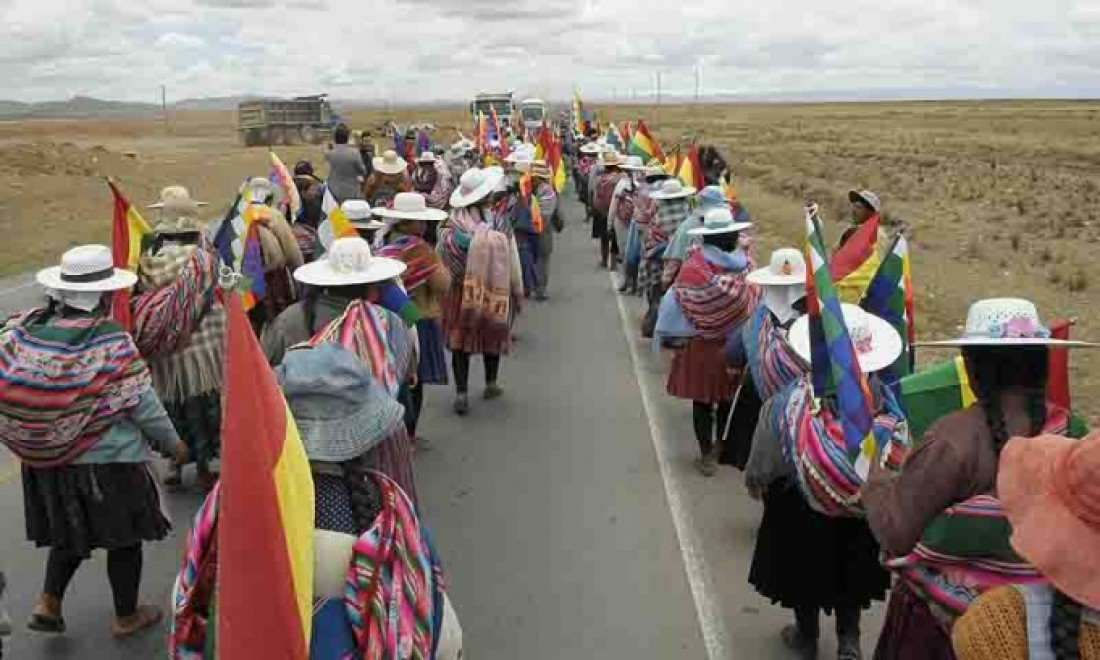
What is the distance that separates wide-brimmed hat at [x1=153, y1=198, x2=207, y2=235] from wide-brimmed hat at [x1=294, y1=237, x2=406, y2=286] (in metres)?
1.72

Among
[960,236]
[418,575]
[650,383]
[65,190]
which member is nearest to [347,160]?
[650,383]

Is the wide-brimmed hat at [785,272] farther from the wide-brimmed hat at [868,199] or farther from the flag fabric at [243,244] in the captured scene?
the flag fabric at [243,244]

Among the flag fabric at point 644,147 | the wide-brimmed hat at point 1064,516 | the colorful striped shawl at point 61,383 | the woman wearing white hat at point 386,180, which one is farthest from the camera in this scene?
the flag fabric at point 644,147

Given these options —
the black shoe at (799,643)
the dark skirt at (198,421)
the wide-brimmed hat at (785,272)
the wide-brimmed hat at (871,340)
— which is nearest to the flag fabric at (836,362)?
the wide-brimmed hat at (871,340)

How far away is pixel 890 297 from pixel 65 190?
94.3 feet

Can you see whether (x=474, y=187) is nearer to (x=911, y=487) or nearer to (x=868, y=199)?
(x=868, y=199)

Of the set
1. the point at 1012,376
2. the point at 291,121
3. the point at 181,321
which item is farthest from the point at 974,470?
the point at 291,121

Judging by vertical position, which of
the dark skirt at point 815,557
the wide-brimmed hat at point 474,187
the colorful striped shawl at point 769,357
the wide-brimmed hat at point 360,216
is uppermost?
the wide-brimmed hat at point 474,187

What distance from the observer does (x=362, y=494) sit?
304 centimetres

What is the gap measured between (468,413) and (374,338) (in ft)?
13.0

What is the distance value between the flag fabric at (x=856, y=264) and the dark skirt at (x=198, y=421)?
3781 millimetres

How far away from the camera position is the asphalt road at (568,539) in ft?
16.4

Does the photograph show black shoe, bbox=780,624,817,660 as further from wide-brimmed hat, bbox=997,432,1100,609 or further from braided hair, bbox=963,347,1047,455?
wide-brimmed hat, bbox=997,432,1100,609

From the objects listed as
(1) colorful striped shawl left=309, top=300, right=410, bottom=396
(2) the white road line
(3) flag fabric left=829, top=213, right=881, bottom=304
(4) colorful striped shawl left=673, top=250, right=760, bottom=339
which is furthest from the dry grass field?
(1) colorful striped shawl left=309, top=300, right=410, bottom=396
